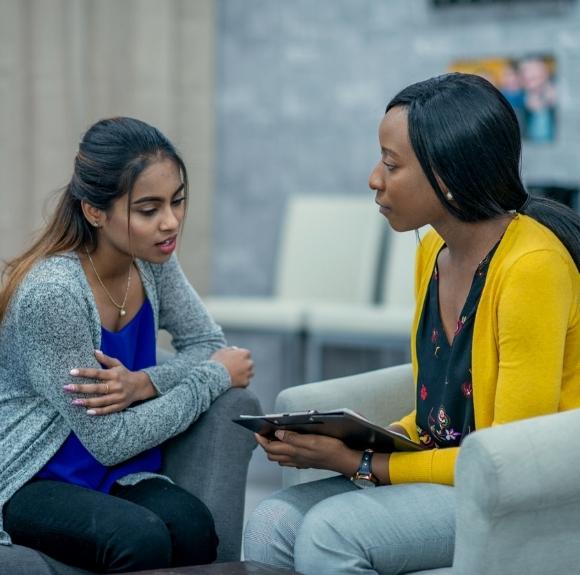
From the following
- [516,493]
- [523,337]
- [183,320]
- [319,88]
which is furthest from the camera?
[319,88]

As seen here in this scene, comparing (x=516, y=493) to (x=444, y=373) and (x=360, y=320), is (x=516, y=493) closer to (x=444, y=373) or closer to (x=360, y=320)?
(x=444, y=373)

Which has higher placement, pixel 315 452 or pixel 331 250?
pixel 315 452

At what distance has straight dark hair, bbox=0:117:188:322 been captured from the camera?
1.97 meters

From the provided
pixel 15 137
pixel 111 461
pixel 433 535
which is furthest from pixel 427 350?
pixel 15 137

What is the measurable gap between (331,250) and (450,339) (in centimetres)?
249

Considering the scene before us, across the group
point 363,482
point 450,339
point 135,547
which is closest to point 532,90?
point 450,339

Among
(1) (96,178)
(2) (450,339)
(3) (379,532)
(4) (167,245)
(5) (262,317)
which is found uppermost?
(1) (96,178)

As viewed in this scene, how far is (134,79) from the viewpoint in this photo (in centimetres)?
431

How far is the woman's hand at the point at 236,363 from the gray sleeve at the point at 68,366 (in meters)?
0.21

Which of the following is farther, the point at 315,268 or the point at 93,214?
the point at 315,268

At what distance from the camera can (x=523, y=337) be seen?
1688 millimetres

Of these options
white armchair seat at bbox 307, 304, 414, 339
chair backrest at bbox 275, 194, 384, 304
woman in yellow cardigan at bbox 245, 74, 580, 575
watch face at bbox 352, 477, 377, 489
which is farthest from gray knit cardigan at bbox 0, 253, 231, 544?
chair backrest at bbox 275, 194, 384, 304

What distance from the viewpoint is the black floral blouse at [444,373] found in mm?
1811

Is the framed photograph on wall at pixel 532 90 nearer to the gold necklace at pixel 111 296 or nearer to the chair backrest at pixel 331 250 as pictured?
the chair backrest at pixel 331 250
